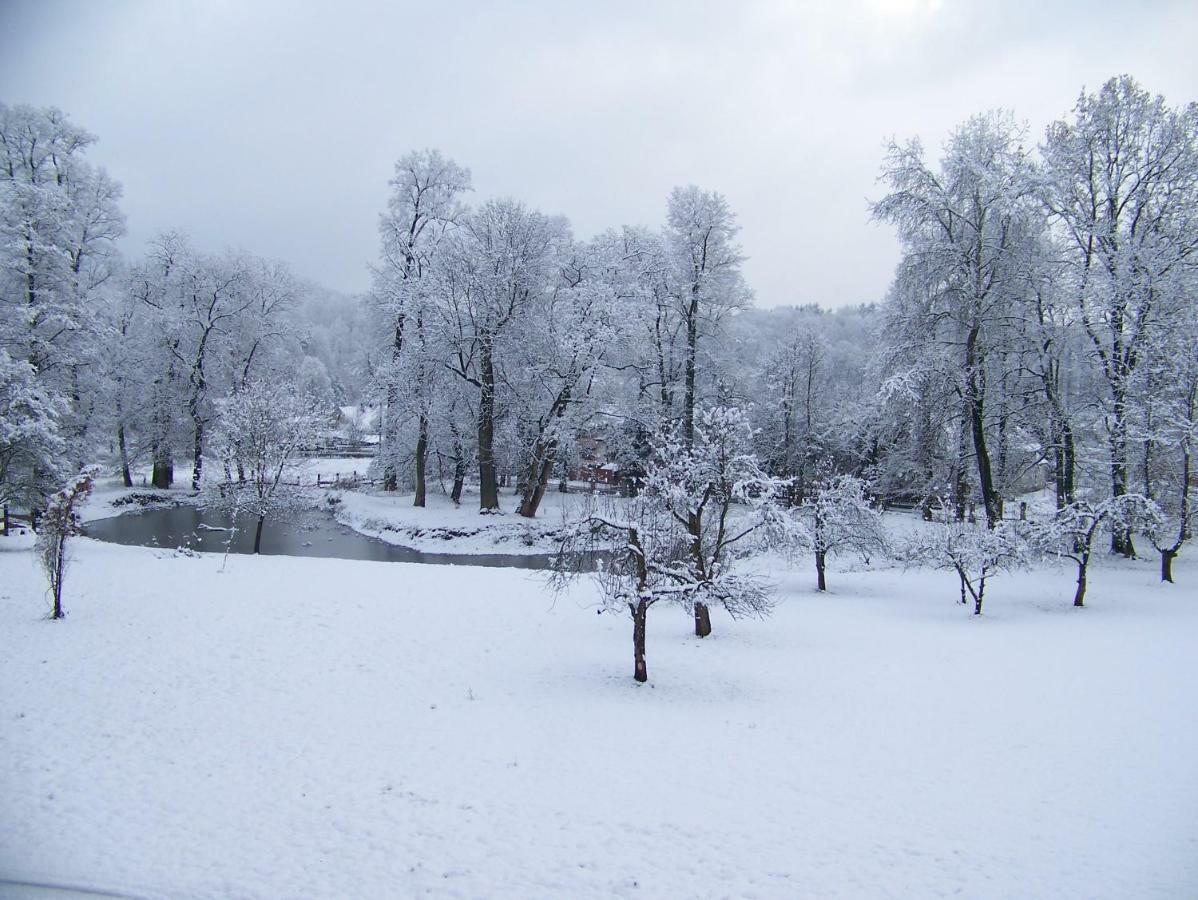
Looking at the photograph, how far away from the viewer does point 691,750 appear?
8.62 meters

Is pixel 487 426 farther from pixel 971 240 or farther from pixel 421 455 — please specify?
pixel 971 240

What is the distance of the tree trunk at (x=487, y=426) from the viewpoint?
28.8 meters

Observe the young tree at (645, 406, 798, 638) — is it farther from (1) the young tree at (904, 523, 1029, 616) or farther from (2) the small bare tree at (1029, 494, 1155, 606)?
(2) the small bare tree at (1029, 494, 1155, 606)

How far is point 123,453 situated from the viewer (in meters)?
34.1

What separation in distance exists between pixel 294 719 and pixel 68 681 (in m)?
3.91

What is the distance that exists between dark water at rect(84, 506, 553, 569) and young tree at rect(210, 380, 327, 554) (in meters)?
1.47

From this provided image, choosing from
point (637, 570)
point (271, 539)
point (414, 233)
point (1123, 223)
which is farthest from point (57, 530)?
point (1123, 223)

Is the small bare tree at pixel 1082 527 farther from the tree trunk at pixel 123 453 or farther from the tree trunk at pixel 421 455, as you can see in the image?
the tree trunk at pixel 123 453

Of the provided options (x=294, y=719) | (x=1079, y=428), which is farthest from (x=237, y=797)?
(x=1079, y=428)

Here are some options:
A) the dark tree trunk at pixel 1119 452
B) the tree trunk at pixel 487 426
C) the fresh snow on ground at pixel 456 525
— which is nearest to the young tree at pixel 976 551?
the dark tree trunk at pixel 1119 452

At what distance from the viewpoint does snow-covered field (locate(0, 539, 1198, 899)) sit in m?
6.04

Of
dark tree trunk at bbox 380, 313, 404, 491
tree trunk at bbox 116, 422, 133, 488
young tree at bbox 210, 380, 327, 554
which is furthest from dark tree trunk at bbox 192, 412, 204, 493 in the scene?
young tree at bbox 210, 380, 327, 554

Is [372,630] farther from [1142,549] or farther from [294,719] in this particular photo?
[1142,549]

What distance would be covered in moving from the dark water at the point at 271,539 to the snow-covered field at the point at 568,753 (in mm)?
8988
